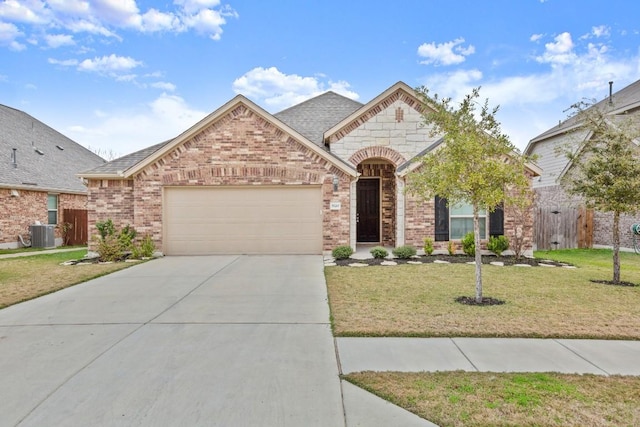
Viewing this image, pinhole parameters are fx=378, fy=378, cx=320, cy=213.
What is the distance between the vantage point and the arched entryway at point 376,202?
14.8m

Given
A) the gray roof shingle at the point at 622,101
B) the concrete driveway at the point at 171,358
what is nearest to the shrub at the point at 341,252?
the concrete driveway at the point at 171,358

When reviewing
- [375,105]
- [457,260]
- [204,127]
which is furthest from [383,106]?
[204,127]


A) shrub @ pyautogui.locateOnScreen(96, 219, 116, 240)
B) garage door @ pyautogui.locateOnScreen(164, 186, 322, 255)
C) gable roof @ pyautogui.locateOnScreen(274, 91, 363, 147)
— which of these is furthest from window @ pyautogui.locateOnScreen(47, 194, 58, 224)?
gable roof @ pyautogui.locateOnScreen(274, 91, 363, 147)

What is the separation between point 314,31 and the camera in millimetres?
15953

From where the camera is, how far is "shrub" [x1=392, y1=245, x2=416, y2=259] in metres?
11.7

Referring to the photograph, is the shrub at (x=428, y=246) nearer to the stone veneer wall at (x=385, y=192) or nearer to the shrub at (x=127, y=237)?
the stone veneer wall at (x=385, y=192)

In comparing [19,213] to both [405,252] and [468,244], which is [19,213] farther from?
[468,244]

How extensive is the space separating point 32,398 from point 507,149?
701cm

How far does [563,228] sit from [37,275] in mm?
17964

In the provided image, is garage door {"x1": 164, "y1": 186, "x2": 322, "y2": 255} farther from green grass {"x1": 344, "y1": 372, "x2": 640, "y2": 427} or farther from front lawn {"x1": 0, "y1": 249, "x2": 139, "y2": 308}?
green grass {"x1": 344, "y1": 372, "x2": 640, "y2": 427}

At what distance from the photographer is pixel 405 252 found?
11.7m

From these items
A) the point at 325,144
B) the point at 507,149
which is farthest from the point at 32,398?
the point at 325,144

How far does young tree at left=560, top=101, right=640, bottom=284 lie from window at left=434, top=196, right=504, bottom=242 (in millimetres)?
4131

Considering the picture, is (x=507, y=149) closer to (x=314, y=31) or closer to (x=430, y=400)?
(x=430, y=400)
